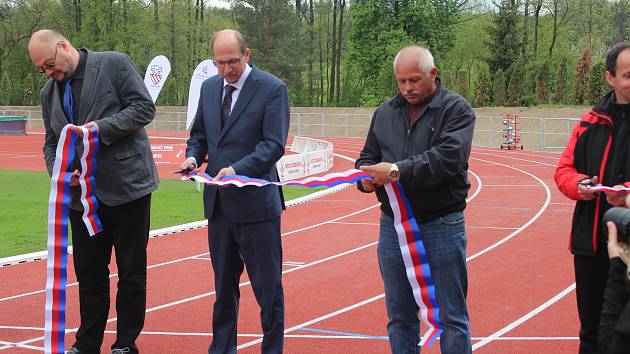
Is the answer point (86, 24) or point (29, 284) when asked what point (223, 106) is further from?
point (86, 24)

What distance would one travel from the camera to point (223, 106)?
15.9 feet

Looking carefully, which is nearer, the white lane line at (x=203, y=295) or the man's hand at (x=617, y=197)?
the man's hand at (x=617, y=197)

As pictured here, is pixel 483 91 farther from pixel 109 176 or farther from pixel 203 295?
pixel 109 176

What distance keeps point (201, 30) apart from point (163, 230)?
57.5m

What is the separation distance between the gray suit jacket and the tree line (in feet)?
138

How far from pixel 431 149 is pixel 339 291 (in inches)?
152

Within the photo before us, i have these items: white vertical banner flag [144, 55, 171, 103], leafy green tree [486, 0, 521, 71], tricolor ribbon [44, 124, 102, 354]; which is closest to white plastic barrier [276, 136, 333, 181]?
white vertical banner flag [144, 55, 171, 103]

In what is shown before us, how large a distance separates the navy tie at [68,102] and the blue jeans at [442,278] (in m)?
2.23

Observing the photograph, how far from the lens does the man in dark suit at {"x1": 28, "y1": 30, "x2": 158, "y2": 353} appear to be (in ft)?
16.3

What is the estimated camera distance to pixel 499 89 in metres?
45.6

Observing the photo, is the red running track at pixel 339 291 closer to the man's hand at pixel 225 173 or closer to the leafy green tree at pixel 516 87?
the man's hand at pixel 225 173

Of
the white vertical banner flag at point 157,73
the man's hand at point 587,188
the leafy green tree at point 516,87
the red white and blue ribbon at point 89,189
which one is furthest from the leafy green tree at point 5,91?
the man's hand at point 587,188

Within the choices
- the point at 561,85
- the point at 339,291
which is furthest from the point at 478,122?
the point at 339,291

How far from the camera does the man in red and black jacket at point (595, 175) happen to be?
12.5ft
